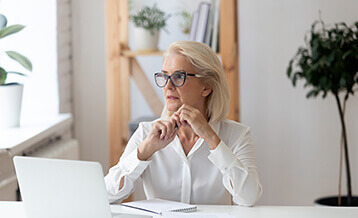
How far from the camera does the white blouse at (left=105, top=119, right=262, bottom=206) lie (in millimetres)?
1943

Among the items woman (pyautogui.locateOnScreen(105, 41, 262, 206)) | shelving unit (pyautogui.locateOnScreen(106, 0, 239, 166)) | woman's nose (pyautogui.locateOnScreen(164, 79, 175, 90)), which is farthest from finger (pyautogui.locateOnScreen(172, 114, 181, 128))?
shelving unit (pyautogui.locateOnScreen(106, 0, 239, 166))

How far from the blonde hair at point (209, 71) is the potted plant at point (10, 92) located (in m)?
0.86

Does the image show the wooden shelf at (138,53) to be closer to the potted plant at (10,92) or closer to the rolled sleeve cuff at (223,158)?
the potted plant at (10,92)

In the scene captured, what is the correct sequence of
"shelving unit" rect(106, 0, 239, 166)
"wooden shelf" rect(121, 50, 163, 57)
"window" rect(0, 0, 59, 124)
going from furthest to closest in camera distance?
"wooden shelf" rect(121, 50, 163, 57)
"shelving unit" rect(106, 0, 239, 166)
"window" rect(0, 0, 59, 124)

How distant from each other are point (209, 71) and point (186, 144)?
1.03ft

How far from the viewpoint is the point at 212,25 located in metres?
3.30

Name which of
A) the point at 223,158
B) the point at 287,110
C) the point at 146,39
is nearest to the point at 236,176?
the point at 223,158

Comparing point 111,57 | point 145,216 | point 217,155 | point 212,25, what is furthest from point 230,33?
point 145,216

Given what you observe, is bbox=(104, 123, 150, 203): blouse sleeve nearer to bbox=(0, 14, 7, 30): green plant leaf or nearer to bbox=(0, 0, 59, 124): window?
bbox=(0, 14, 7, 30): green plant leaf

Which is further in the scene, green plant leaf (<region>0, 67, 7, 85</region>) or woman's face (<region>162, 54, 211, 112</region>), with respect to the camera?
green plant leaf (<region>0, 67, 7, 85</region>)

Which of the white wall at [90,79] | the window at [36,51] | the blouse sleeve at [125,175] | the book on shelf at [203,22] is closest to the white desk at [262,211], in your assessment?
the blouse sleeve at [125,175]

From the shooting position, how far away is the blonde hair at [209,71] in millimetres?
1993

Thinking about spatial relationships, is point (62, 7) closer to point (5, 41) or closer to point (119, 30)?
point (119, 30)

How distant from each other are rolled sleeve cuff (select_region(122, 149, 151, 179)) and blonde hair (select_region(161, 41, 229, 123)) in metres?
0.24
